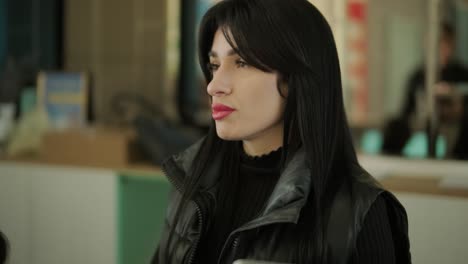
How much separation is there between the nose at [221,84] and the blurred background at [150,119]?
107cm

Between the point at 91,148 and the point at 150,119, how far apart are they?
30 centimetres

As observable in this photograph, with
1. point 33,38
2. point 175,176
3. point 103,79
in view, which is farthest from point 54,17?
point 175,176

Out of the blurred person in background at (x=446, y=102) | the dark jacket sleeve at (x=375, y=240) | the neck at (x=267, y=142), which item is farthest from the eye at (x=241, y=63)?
the blurred person in background at (x=446, y=102)

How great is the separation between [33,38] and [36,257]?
4.23ft

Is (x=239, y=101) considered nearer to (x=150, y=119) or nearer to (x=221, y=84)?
(x=221, y=84)

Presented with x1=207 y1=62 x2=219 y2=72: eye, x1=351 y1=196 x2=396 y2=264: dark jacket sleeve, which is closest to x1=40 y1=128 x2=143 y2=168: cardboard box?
x1=207 y1=62 x2=219 y2=72: eye

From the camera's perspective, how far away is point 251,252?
129cm

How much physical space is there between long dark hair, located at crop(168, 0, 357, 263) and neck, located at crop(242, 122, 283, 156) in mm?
70

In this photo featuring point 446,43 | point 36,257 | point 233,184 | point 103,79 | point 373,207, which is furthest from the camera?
point 103,79

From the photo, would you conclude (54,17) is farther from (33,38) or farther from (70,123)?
(70,123)

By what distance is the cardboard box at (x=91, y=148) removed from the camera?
2.95 metres

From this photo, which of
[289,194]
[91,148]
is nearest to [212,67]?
[289,194]

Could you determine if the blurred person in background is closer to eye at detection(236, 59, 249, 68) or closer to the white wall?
the white wall

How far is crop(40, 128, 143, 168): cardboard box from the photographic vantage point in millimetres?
2951
